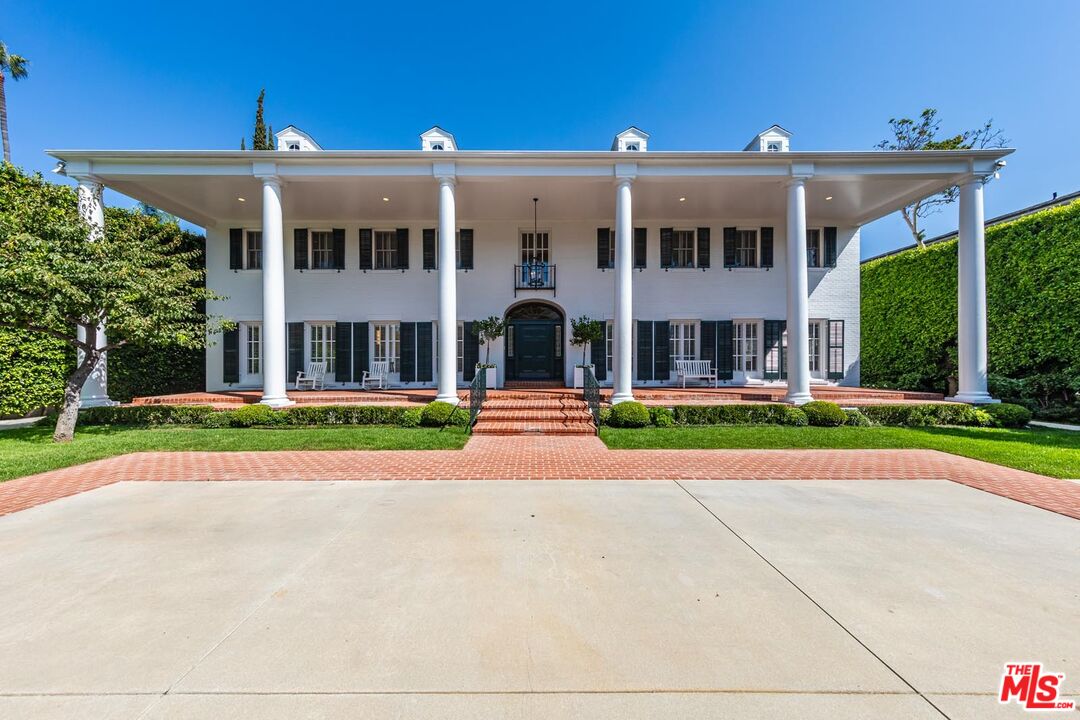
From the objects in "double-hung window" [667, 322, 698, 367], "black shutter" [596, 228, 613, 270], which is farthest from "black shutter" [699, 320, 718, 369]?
"black shutter" [596, 228, 613, 270]

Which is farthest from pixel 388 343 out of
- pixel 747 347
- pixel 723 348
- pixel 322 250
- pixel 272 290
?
pixel 747 347

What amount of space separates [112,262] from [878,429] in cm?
1604

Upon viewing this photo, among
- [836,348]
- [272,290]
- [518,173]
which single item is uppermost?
[518,173]

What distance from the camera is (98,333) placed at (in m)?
10.5

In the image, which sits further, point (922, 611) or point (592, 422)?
point (592, 422)

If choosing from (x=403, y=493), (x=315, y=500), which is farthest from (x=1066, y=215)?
(x=315, y=500)

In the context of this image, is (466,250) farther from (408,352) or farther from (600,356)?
(600,356)

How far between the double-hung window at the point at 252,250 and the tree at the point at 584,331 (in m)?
10.5

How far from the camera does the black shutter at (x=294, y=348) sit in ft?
45.6

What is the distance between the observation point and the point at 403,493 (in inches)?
212

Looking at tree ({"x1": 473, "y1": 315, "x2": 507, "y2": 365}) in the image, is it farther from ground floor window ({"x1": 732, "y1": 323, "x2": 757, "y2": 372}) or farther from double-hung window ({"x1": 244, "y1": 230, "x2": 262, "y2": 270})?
ground floor window ({"x1": 732, "y1": 323, "x2": 757, "y2": 372})

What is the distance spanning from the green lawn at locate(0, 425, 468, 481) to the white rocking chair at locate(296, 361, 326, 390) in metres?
3.96

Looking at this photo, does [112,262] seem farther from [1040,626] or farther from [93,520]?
[1040,626]

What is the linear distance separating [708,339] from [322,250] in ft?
42.7
